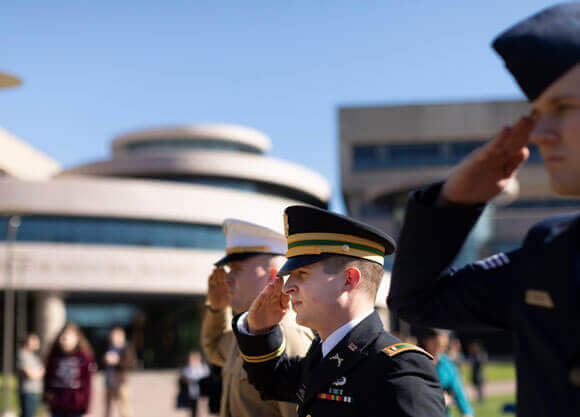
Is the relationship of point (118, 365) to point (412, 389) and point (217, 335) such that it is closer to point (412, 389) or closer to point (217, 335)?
point (217, 335)

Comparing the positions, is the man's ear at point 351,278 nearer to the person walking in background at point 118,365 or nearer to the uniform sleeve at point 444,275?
the uniform sleeve at point 444,275

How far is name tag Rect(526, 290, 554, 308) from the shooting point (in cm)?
120

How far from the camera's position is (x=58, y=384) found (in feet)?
24.7

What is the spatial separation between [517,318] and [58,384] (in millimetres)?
7136

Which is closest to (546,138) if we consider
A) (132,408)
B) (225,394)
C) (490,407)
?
(225,394)

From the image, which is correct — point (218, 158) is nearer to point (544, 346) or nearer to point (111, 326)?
point (111, 326)

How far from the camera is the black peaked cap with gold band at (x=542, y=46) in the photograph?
1167mm

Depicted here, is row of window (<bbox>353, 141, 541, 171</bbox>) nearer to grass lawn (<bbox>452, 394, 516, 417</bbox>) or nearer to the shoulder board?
grass lawn (<bbox>452, 394, 516, 417</bbox>)

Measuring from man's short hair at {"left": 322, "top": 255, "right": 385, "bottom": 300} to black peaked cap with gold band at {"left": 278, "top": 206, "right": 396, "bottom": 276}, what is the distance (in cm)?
1

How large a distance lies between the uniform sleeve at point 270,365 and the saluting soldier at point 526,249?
0.95 m

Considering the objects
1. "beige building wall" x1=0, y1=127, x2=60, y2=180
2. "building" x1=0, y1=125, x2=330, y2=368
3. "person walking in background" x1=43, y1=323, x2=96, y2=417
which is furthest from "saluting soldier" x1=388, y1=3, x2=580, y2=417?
"beige building wall" x1=0, y1=127, x2=60, y2=180

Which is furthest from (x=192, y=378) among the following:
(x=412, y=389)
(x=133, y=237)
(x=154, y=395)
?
(x=133, y=237)

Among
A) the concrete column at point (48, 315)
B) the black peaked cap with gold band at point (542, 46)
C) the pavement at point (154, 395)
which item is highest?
the black peaked cap with gold band at point (542, 46)

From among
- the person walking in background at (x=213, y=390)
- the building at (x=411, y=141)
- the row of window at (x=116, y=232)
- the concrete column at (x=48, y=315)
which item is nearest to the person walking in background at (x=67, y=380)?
the person walking in background at (x=213, y=390)
